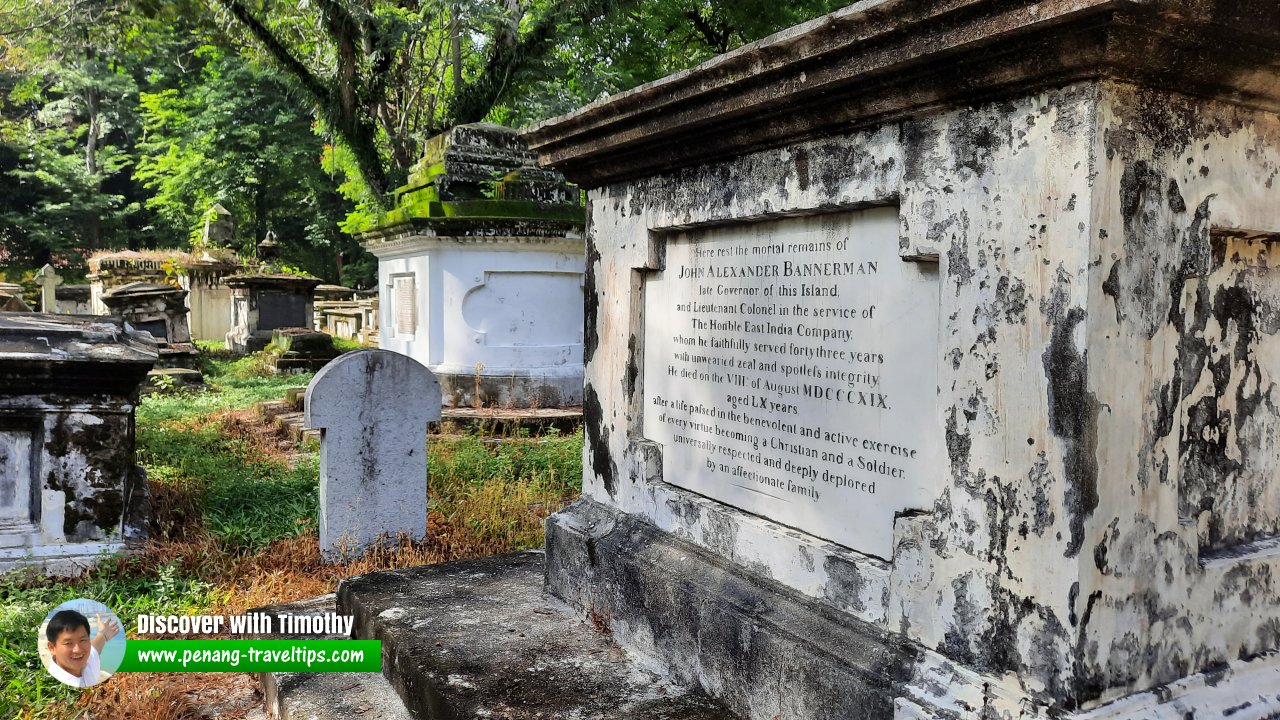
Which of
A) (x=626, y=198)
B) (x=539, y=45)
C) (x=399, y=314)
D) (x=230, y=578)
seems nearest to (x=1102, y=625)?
(x=626, y=198)

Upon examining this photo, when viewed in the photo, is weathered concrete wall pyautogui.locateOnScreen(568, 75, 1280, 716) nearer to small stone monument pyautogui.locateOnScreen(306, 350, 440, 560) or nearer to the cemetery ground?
the cemetery ground

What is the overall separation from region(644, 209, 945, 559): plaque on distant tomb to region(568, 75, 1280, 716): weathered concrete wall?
A: 0.10 metres

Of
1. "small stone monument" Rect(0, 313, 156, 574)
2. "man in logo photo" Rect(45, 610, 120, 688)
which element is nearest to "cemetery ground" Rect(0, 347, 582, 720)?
"man in logo photo" Rect(45, 610, 120, 688)

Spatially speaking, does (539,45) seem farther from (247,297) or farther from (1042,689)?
(1042,689)

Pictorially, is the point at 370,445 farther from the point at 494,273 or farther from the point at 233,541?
the point at 494,273

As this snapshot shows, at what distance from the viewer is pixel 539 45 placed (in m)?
13.2

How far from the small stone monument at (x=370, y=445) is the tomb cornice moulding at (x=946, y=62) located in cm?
265

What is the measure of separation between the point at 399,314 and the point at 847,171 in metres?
8.16

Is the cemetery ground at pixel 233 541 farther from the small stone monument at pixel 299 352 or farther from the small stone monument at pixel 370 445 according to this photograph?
the small stone monument at pixel 299 352

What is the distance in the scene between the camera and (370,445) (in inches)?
185

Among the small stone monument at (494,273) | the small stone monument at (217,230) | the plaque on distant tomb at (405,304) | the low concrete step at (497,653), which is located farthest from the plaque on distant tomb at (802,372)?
the small stone monument at (217,230)

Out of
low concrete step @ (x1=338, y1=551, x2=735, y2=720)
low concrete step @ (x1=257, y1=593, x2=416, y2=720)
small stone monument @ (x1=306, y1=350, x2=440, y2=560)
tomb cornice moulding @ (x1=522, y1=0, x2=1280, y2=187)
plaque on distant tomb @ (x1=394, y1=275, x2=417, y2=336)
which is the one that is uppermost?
tomb cornice moulding @ (x1=522, y1=0, x2=1280, y2=187)

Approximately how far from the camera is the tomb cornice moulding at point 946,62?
59.7 inches

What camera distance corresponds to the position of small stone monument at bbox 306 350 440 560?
459cm
